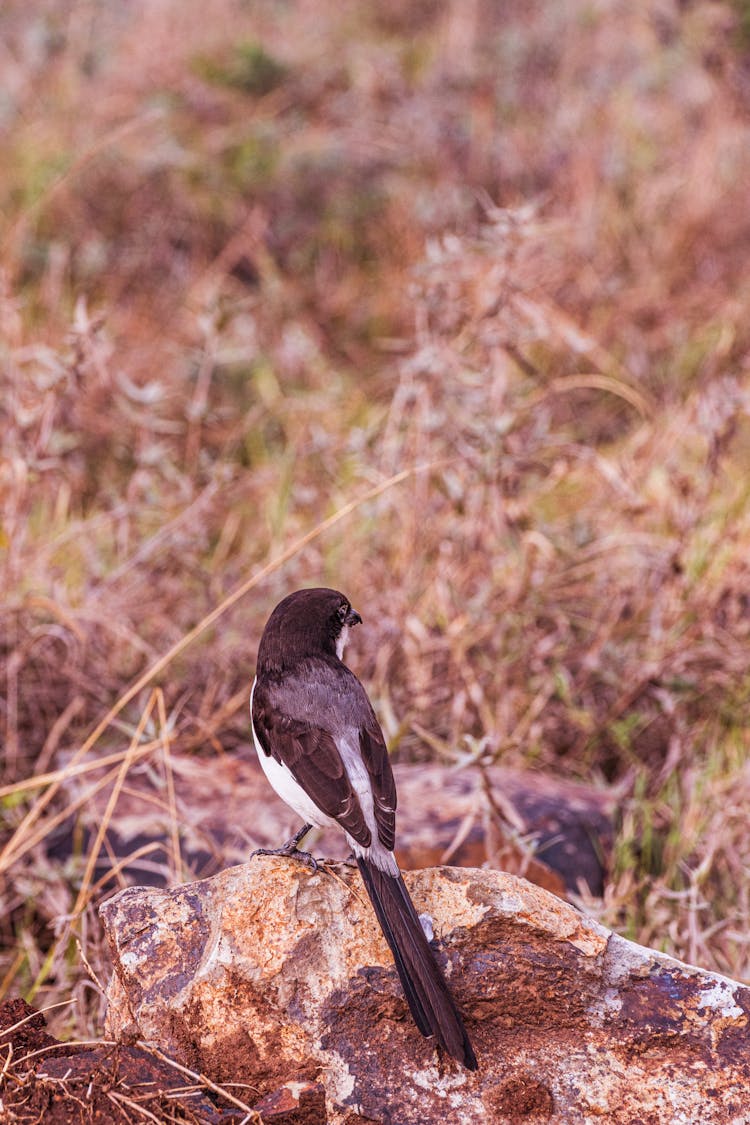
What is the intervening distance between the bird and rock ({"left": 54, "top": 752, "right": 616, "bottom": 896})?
2.86 ft

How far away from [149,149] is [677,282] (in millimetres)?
3436

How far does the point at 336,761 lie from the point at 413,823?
1195mm

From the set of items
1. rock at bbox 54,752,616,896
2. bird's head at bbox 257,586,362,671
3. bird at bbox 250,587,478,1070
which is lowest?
rock at bbox 54,752,616,896

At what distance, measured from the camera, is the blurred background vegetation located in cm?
441

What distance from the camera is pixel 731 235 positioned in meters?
7.61

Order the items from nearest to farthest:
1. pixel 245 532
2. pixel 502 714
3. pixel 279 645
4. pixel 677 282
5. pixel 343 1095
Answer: pixel 343 1095 < pixel 279 645 < pixel 502 714 < pixel 245 532 < pixel 677 282

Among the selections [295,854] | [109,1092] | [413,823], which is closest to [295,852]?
[295,854]

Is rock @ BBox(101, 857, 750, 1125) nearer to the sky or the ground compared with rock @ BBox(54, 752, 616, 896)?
nearer to the sky

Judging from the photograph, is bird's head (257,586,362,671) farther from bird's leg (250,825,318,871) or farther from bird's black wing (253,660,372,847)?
bird's leg (250,825,318,871)

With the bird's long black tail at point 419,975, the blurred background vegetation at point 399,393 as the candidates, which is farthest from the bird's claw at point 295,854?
the blurred background vegetation at point 399,393

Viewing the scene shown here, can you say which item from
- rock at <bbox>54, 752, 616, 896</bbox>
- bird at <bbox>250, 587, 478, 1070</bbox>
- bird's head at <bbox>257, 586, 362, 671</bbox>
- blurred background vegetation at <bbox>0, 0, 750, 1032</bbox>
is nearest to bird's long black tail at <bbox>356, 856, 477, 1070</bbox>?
bird at <bbox>250, 587, 478, 1070</bbox>

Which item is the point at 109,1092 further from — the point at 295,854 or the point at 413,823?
the point at 413,823

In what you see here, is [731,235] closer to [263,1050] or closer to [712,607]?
[712,607]

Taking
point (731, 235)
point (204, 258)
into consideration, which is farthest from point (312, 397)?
point (731, 235)
